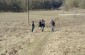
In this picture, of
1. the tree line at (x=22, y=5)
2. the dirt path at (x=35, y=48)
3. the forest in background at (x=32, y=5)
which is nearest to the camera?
the dirt path at (x=35, y=48)

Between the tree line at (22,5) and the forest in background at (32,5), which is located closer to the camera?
the forest in background at (32,5)

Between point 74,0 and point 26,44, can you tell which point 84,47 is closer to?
point 26,44

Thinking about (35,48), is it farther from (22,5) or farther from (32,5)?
(32,5)

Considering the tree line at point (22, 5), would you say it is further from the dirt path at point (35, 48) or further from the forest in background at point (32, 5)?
the dirt path at point (35, 48)

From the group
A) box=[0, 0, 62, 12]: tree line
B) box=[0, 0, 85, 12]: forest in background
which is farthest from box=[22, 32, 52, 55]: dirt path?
box=[0, 0, 62, 12]: tree line

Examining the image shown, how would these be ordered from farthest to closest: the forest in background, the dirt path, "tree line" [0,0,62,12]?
1. "tree line" [0,0,62,12]
2. the forest in background
3. the dirt path

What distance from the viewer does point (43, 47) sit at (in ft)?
70.7

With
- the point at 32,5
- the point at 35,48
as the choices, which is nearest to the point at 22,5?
the point at 32,5

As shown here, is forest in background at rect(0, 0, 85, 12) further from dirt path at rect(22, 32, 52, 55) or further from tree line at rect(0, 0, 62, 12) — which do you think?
dirt path at rect(22, 32, 52, 55)

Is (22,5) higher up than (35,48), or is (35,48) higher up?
(35,48)

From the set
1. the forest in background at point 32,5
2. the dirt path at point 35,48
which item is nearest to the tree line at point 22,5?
the forest in background at point 32,5

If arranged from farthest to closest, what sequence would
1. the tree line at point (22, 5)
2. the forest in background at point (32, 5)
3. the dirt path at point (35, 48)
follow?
1. the tree line at point (22, 5)
2. the forest in background at point (32, 5)
3. the dirt path at point (35, 48)

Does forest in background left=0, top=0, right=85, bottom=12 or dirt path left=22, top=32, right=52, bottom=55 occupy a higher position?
dirt path left=22, top=32, right=52, bottom=55

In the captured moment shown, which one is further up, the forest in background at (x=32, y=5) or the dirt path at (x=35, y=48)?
the dirt path at (x=35, y=48)
